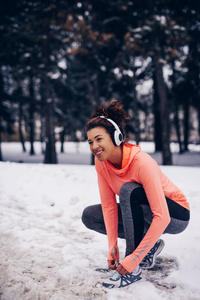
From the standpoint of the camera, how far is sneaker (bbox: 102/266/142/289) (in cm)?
220

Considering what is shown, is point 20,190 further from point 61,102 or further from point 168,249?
point 61,102

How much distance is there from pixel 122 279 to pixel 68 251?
102 centimetres

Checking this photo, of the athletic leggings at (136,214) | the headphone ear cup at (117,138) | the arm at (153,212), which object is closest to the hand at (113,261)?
the athletic leggings at (136,214)

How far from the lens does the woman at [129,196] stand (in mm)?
2086

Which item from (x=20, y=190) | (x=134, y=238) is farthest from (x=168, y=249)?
(x=20, y=190)

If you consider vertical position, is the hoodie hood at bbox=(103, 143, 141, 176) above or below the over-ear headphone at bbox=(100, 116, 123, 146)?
below

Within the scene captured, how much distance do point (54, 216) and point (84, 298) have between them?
7.89 ft

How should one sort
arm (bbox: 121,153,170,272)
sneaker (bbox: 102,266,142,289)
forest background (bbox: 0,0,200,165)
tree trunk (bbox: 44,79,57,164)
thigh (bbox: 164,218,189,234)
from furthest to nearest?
tree trunk (bbox: 44,79,57,164) → forest background (bbox: 0,0,200,165) → thigh (bbox: 164,218,189,234) → sneaker (bbox: 102,266,142,289) → arm (bbox: 121,153,170,272)

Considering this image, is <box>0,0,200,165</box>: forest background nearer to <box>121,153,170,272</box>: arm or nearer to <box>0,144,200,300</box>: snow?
<box>0,144,200,300</box>: snow

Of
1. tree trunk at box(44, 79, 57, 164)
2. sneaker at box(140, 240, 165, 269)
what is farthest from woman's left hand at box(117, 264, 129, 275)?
tree trunk at box(44, 79, 57, 164)

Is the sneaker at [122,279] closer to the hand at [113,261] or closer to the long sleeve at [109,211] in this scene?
Answer: the hand at [113,261]

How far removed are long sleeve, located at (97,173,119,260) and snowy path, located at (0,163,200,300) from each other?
400mm

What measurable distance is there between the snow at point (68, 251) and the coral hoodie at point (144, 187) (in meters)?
0.40

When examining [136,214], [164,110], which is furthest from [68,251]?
[164,110]
